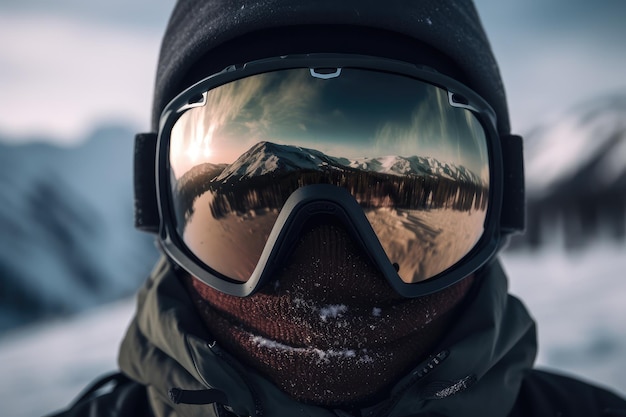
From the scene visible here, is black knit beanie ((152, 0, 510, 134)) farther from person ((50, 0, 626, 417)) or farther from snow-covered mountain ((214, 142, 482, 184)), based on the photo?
snow-covered mountain ((214, 142, 482, 184))

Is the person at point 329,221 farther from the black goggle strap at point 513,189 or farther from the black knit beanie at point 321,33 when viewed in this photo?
the black goggle strap at point 513,189

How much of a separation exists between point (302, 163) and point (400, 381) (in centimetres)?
42

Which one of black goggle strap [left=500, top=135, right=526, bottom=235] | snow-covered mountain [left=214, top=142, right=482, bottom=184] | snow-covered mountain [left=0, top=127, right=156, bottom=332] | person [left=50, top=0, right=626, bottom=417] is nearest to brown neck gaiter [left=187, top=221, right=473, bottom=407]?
person [left=50, top=0, right=626, bottom=417]

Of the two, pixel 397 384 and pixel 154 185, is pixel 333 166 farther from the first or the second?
pixel 154 185

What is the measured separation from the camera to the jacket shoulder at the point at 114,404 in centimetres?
110

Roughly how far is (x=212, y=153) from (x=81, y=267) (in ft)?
15.2

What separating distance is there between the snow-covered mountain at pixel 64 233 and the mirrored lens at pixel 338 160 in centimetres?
405

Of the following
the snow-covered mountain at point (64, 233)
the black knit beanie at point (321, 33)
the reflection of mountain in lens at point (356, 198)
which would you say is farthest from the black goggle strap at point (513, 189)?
the snow-covered mountain at point (64, 233)

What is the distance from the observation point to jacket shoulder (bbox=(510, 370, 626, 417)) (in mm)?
1093

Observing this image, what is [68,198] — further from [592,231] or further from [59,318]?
[592,231]

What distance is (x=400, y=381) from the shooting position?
→ 0.86 meters

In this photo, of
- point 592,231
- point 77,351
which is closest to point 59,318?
point 77,351

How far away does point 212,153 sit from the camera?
0.91 meters

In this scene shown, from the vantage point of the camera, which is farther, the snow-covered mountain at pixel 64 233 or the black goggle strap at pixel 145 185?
the snow-covered mountain at pixel 64 233
